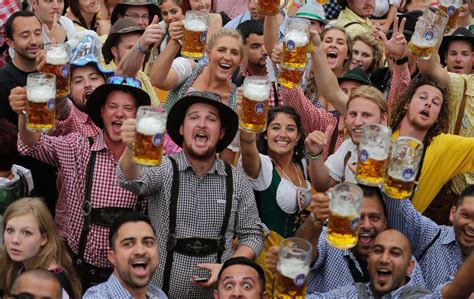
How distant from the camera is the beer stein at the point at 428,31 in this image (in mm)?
A: 6969

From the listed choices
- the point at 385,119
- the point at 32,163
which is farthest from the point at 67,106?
the point at 385,119

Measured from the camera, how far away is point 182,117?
6.81 metres

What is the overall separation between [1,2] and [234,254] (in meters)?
3.64

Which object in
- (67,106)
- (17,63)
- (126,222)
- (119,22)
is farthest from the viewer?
(119,22)

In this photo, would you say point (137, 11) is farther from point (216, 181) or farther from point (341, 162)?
point (216, 181)

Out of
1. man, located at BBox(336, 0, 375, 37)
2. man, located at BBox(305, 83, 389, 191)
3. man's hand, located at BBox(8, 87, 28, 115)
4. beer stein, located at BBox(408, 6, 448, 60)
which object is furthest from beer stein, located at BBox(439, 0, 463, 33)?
man's hand, located at BBox(8, 87, 28, 115)

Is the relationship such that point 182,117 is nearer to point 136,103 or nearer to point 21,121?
point 136,103

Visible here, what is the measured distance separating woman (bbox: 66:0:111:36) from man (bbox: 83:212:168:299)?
12.3 feet

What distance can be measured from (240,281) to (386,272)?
0.80 m

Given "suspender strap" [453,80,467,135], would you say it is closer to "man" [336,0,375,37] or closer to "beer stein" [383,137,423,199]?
"man" [336,0,375,37]

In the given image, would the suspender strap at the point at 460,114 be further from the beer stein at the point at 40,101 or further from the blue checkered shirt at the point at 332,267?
the beer stein at the point at 40,101

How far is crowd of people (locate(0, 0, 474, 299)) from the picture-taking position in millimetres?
6270

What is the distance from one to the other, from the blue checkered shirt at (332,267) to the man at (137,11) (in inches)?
132

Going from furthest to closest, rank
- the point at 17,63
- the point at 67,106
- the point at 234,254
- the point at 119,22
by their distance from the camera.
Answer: the point at 119,22
the point at 17,63
the point at 67,106
the point at 234,254
